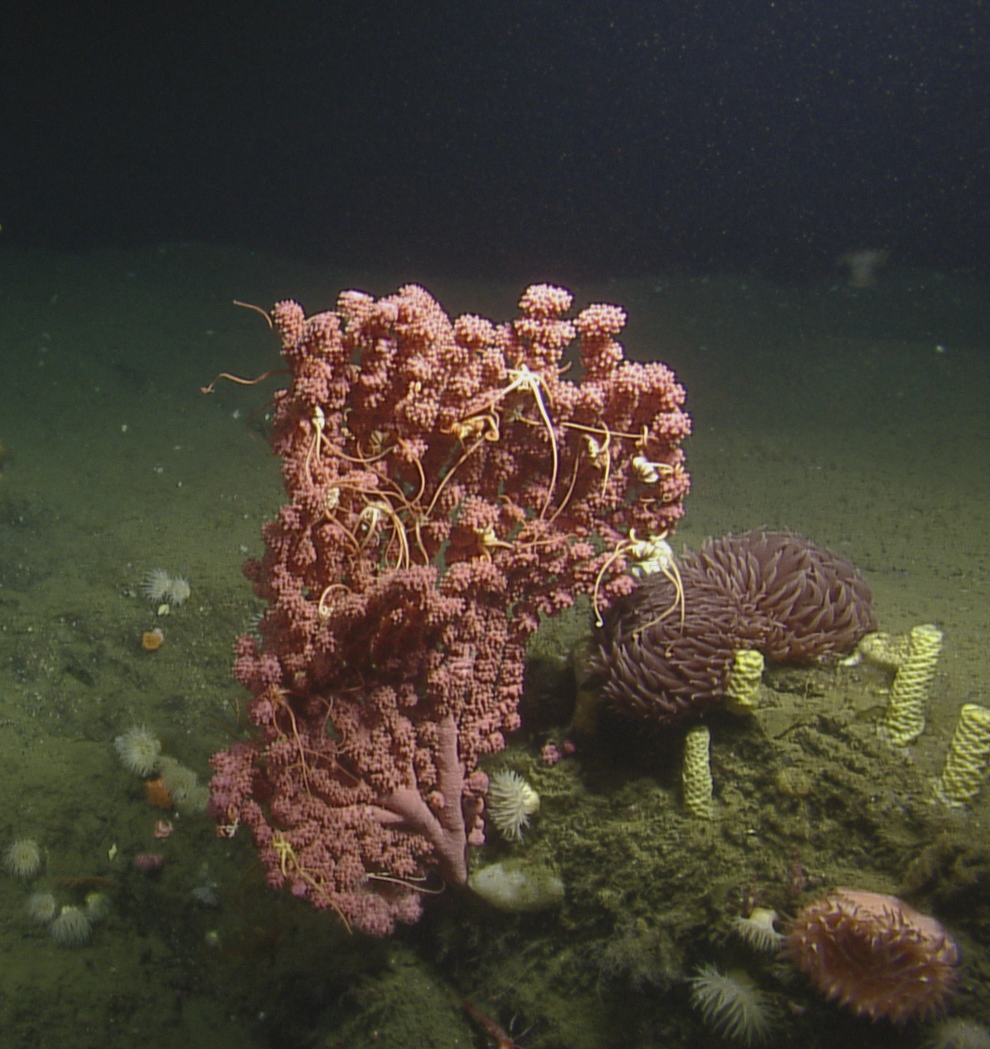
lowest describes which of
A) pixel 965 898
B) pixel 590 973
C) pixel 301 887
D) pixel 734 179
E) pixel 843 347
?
pixel 590 973

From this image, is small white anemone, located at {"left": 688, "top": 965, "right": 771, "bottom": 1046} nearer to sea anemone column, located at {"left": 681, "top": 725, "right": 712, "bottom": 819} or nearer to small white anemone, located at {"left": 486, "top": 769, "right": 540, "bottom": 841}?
sea anemone column, located at {"left": 681, "top": 725, "right": 712, "bottom": 819}

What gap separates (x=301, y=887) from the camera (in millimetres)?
2539

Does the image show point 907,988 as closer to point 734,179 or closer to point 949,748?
point 949,748

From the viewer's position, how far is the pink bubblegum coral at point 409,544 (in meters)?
2.44

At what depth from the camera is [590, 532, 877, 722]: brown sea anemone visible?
8.72 feet

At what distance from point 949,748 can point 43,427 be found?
800 centimetres

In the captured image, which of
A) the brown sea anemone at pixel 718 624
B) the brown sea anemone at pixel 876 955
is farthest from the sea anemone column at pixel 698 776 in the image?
the brown sea anemone at pixel 876 955

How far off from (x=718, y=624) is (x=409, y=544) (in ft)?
4.30

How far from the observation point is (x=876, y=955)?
2.11 meters

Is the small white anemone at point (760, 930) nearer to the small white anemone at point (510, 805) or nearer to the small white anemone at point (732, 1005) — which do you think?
A: the small white anemone at point (732, 1005)

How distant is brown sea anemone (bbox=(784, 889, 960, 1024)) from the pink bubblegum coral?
4.40 ft

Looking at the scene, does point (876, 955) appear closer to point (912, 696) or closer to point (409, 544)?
point (912, 696)

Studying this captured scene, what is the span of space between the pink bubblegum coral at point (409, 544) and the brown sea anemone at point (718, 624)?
9.5 inches

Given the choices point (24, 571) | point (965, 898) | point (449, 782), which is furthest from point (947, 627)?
point (24, 571)
